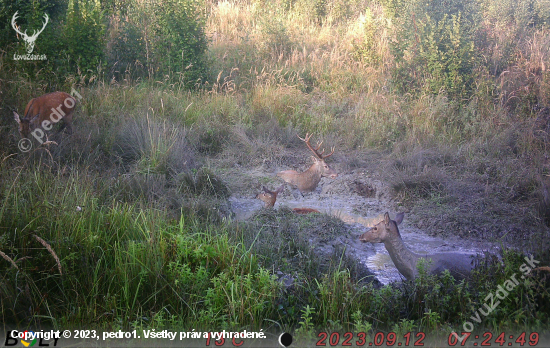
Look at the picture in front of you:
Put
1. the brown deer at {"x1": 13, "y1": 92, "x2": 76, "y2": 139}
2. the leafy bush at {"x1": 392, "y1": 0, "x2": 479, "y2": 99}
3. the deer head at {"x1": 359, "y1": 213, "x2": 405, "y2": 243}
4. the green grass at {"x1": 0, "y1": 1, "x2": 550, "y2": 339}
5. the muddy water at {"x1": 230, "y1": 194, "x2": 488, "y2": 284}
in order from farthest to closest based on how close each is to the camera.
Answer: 1. the leafy bush at {"x1": 392, "y1": 0, "x2": 479, "y2": 99}
2. the brown deer at {"x1": 13, "y1": 92, "x2": 76, "y2": 139}
3. the muddy water at {"x1": 230, "y1": 194, "x2": 488, "y2": 284}
4. the deer head at {"x1": 359, "y1": 213, "x2": 405, "y2": 243}
5. the green grass at {"x1": 0, "y1": 1, "x2": 550, "y2": 339}

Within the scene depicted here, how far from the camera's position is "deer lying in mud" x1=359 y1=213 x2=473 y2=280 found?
4402mm

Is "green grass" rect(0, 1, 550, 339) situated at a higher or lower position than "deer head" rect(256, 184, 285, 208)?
higher

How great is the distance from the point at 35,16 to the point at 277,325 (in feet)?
26.6

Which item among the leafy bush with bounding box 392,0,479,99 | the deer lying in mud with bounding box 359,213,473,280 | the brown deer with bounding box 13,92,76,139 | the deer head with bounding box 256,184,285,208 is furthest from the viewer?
the leafy bush with bounding box 392,0,479,99

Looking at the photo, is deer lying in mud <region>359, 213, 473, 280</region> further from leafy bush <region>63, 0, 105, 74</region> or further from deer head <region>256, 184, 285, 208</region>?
leafy bush <region>63, 0, 105, 74</region>

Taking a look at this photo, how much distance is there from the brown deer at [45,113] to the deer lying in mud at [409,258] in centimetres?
464

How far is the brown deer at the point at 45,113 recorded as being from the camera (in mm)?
6676


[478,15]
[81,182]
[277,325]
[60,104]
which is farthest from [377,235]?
[478,15]

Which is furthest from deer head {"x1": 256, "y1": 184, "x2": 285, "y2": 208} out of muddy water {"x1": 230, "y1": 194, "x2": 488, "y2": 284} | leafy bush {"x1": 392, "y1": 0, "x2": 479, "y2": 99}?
leafy bush {"x1": 392, "y1": 0, "x2": 479, "y2": 99}

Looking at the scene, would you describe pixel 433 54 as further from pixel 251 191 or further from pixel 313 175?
pixel 251 191

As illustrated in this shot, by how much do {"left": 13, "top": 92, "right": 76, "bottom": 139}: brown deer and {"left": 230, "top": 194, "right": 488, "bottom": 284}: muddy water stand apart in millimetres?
2807

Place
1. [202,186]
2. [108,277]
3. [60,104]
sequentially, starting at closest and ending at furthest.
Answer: [108,277], [202,186], [60,104]

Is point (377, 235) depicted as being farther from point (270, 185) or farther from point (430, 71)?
point (430, 71)

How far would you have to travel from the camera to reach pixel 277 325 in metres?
3.60
